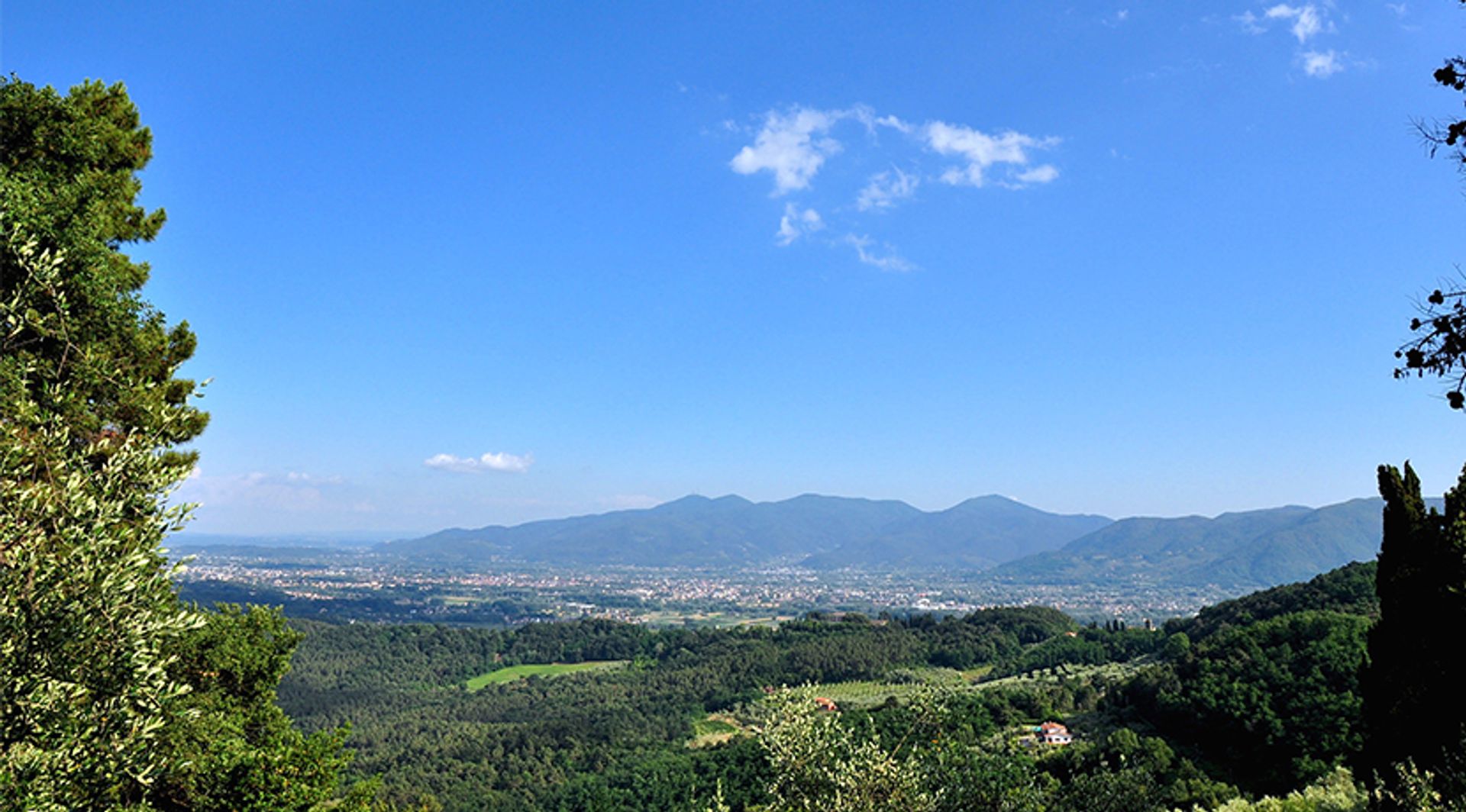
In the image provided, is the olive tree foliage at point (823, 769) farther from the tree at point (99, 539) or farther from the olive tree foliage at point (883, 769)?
the tree at point (99, 539)

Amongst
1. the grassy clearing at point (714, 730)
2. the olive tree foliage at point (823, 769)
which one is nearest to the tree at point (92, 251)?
the olive tree foliage at point (823, 769)

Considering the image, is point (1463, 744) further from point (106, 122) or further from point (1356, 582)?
point (1356, 582)

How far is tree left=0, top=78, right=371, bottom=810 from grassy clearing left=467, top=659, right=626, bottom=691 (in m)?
117

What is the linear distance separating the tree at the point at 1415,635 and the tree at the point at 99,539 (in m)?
18.2

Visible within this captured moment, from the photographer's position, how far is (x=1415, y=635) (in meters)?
17.2

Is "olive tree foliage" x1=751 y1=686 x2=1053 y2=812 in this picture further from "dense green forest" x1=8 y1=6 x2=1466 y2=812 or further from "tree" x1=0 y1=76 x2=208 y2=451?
"tree" x1=0 y1=76 x2=208 y2=451

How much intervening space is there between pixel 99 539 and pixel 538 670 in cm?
13454

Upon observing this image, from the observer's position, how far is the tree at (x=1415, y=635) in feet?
49.6

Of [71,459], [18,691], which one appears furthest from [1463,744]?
[71,459]

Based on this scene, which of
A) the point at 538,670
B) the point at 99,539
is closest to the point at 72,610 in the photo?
the point at 99,539

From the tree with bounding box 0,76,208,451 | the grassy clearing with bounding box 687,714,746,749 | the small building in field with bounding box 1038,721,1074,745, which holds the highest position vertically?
the tree with bounding box 0,76,208,451

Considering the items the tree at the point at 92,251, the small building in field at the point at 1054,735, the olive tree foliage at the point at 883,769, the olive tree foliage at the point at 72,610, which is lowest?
the small building in field at the point at 1054,735

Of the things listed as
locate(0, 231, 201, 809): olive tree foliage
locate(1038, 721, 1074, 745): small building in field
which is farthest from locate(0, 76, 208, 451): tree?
locate(1038, 721, 1074, 745): small building in field

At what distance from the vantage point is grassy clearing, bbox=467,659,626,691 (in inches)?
4852
